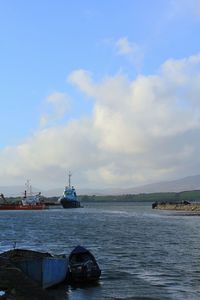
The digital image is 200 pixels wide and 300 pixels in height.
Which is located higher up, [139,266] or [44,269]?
[44,269]

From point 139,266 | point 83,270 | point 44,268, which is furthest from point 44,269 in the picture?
point 139,266

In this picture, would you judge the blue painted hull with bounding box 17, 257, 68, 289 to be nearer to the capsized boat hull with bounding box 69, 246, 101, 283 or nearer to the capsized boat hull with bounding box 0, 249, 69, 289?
the capsized boat hull with bounding box 0, 249, 69, 289

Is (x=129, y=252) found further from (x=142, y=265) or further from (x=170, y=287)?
(x=170, y=287)

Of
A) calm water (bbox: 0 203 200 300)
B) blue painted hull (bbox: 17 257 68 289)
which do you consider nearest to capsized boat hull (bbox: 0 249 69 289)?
blue painted hull (bbox: 17 257 68 289)

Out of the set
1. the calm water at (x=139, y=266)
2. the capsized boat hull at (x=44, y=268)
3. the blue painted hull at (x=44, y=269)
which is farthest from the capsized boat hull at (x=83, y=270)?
the blue painted hull at (x=44, y=269)

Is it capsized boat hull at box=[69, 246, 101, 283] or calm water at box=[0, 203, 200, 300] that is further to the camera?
capsized boat hull at box=[69, 246, 101, 283]

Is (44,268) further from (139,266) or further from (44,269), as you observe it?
(139,266)

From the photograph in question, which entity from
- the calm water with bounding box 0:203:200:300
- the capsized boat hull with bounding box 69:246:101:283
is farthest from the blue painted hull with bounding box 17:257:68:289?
the capsized boat hull with bounding box 69:246:101:283

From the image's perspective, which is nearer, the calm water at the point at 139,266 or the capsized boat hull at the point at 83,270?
the calm water at the point at 139,266

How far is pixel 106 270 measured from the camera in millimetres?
43781

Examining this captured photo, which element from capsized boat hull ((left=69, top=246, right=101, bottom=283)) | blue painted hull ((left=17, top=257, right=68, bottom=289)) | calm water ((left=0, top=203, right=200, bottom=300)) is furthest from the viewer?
capsized boat hull ((left=69, top=246, right=101, bottom=283))

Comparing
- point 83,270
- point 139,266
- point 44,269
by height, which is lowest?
point 139,266

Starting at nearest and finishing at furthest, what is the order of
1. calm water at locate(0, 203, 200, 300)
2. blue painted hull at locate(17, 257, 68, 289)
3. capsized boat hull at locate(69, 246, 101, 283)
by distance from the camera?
blue painted hull at locate(17, 257, 68, 289) → calm water at locate(0, 203, 200, 300) → capsized boat hull at locate(69, 246, 101, 283)

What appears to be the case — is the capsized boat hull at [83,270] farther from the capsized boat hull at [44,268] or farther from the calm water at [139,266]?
the capsized boat hull at [44,268]
